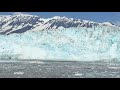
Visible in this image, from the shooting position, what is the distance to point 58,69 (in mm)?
7582

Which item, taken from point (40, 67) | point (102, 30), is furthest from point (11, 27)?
point (102, 30)

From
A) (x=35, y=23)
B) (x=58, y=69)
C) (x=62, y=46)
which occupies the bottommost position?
(x=58, y=69)

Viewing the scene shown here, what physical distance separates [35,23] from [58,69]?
788 millimetres

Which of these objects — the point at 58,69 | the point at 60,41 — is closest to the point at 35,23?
the point at 60,41

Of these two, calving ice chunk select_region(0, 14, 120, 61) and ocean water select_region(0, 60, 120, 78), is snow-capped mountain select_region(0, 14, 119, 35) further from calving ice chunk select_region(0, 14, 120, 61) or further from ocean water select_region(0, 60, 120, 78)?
ocean water select_region(0, 60, 120, 78)

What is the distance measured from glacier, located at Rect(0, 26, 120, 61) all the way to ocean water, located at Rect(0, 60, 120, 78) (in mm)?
76

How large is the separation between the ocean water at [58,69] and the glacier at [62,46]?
0.25 feet

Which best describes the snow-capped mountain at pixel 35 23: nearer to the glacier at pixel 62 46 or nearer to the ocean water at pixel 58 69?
the glacier at pixel 62 46

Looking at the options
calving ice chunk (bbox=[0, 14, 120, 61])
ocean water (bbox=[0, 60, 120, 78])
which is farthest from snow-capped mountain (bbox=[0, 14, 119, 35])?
ocean water (bbox=[0, 60, 120, 78])

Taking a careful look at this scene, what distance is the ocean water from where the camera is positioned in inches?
297

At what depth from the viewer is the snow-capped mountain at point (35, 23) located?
7.62 m

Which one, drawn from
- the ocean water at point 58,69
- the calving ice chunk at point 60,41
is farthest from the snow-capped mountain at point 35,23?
the ocean water at point 58,69

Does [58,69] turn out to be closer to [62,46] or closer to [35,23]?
[62,46]
